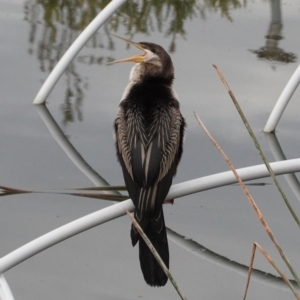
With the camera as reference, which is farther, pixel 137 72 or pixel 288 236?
pixel 288 236

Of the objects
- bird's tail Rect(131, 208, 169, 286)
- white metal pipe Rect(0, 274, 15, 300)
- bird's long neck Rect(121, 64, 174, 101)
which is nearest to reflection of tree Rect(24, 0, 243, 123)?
bird's long neck Rect(121, 64, 174, 101)

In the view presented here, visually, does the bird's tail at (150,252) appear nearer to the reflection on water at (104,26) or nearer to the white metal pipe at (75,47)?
the white metal pipe at (75,47)

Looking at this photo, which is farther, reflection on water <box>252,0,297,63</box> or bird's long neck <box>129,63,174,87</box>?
reflection on water <box>252,0,297,63</box>

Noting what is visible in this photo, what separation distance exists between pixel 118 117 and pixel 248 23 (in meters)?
3.91

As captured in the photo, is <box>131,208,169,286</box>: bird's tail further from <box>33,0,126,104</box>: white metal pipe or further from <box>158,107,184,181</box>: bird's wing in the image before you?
<box>33,0,126,104</box>: white metal pipe

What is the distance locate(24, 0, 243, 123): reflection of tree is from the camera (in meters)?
6.40

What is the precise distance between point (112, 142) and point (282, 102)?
1.07 metres

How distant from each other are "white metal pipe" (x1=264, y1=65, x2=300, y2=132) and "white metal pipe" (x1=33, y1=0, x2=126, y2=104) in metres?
1.18

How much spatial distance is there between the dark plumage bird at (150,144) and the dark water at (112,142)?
2.31ft

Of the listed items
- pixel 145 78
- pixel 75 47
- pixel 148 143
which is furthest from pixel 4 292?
pixel 75 47

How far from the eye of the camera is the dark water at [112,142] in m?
3.87

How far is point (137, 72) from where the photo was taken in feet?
12.3

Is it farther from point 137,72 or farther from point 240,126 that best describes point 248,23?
point 137,72

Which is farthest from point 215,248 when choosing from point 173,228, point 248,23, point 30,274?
point 248,23
